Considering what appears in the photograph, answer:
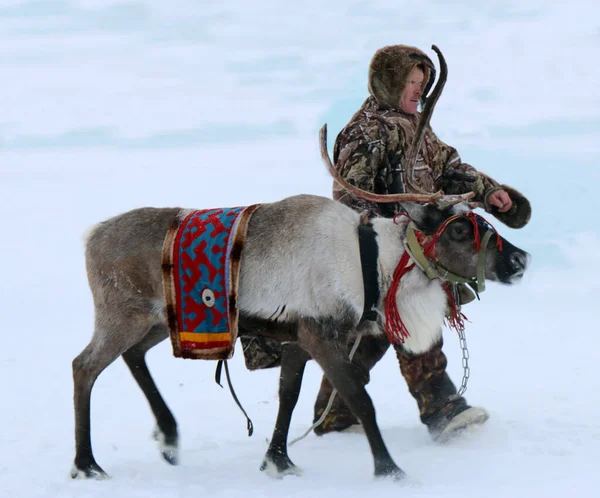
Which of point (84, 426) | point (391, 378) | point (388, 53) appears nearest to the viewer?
point (84, 426)

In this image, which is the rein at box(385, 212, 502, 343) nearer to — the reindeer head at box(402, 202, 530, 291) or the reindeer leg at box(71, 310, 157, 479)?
the reindeer head at box(402, 202, 530, 291)

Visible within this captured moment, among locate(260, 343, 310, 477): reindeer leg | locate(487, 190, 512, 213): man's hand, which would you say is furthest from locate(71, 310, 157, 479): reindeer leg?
locate(487, 190, 512, 213): man's hand

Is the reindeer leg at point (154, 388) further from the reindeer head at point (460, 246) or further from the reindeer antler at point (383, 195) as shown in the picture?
the reindeer head at point (460, 246)

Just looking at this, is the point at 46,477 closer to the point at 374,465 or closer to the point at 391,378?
the point at 374,465

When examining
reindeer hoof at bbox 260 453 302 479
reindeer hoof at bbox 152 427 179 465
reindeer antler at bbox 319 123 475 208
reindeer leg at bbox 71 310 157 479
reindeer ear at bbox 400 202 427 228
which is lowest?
reindeer hoof at bbox 152 427 179 465

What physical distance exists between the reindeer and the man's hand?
429 millimetres

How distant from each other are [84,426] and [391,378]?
3.23 meters

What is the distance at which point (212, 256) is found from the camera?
437 centimetres

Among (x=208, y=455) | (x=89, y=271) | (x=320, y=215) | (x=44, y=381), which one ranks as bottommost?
(x=44, y=381)

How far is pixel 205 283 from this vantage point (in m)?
4.38

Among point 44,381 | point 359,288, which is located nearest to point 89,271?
point 359,288

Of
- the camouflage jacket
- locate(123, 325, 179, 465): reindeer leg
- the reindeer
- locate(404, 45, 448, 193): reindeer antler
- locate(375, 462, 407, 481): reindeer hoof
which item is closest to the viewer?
locate(375, 462, 407, 481): reindeer hoof

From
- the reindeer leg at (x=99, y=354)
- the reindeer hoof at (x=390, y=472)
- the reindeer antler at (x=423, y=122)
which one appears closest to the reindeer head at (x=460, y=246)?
the reindeer antler at (x=423, y=122)

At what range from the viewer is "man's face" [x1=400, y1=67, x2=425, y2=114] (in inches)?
195
